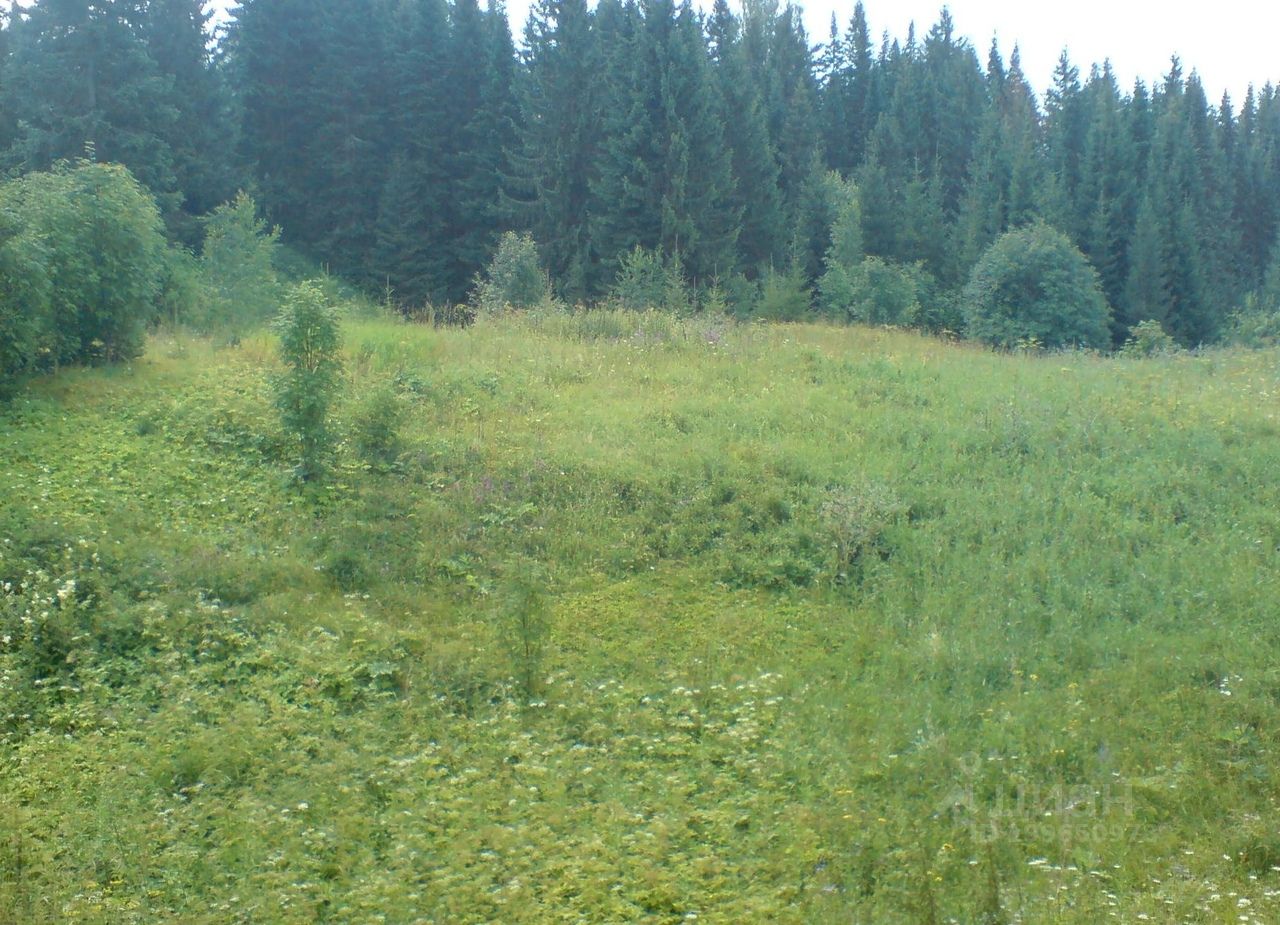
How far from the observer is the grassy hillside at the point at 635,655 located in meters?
5.88

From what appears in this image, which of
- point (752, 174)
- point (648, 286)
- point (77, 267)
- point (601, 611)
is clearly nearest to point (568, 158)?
point (752, 174)

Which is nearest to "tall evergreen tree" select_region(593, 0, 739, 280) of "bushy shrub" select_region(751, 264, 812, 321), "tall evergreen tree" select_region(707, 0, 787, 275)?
"tall evergreen tree" select_region(707, 0, 787, 275)

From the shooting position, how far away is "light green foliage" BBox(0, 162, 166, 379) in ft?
38.2

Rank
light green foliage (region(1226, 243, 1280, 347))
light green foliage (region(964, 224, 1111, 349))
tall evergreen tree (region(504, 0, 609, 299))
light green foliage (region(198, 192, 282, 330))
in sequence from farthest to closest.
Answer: tall evergreen tree (region(504, 0, 609, 299)) → light green foliage (region(964, 224, 1111, 349)) → light green foliage (region(1226, 243, 1280, 347)) → light green foliage (region(198, 192, 282, 330))

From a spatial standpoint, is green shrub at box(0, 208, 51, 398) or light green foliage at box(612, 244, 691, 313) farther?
light green foliage at box(612, 244, 691, 313)

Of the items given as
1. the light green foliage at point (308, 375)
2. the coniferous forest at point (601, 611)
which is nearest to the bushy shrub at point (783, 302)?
the coniferous forest at point (601, 611)

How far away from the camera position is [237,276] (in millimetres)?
22250

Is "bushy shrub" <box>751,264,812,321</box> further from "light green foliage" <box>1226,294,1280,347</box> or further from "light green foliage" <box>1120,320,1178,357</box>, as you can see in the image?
"light green foliage" <box>1226,294,1280,347</box>

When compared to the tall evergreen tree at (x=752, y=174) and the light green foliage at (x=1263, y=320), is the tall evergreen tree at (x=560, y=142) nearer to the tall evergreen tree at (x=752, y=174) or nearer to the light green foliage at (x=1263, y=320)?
the tall evergreen tree at (x=752, y=174)

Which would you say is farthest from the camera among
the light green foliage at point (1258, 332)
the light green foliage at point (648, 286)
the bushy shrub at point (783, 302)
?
the bushy shrub at point (783, 302)

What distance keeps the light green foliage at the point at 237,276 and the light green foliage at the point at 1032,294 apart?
15.8m

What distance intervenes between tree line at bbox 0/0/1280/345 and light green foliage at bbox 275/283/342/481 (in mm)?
15762

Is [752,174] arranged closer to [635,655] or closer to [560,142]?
[560,142]

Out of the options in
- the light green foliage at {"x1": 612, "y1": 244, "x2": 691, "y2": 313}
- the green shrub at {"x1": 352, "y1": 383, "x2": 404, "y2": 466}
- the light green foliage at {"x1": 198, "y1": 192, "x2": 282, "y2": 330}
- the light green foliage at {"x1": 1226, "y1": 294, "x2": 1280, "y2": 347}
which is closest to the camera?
the green shrub at {"x1": 352, "y1": 383, "x2": 404, "y2": 466}
